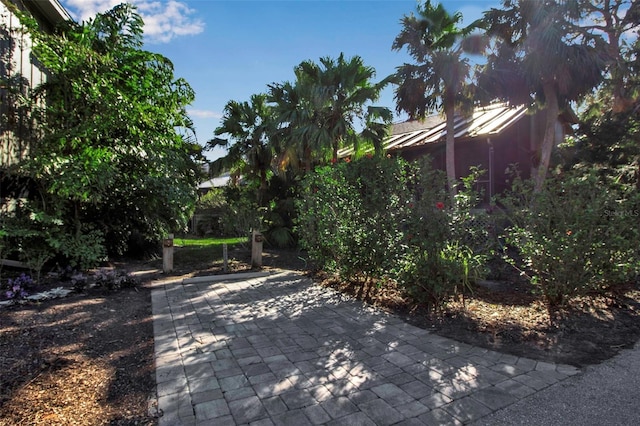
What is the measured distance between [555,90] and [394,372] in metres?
8.53

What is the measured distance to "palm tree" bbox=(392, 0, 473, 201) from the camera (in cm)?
838

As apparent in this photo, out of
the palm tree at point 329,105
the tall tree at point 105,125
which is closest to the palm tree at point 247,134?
the palm tree at point 329,105

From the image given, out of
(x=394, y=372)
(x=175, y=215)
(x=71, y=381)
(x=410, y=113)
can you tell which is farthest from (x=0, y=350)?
(x=410, y=113)

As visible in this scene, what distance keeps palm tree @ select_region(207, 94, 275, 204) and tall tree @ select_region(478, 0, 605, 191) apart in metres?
6.61

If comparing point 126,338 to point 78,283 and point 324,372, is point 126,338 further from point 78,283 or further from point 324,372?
point 78,283

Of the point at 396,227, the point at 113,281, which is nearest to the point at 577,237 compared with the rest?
the point at 396,227

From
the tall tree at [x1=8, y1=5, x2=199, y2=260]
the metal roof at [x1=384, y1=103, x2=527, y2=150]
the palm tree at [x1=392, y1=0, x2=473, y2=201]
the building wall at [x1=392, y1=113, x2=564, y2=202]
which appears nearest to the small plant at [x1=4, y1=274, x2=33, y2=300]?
the tall tree at [x1=8, y1=5, x2=199, y2=260]

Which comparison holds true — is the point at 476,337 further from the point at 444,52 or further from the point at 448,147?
the point at 444,52

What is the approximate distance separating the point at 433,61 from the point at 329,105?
2.81m

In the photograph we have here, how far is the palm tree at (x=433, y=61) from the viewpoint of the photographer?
8383 millimetres

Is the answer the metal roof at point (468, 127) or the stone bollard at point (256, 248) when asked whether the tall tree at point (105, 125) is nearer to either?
the stone bollard at point (256, 248)

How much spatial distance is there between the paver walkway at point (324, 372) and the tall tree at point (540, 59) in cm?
576

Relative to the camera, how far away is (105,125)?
6012 millimetres

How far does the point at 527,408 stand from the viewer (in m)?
2.46
